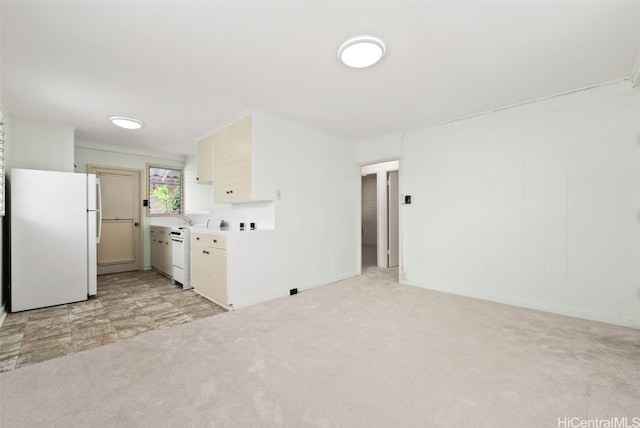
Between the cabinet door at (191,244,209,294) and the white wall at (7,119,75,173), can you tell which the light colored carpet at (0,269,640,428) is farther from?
the white wall at (7,119,75,173)

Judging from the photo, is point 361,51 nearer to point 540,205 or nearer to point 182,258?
point 540,205

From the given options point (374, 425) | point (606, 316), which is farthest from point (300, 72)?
point (606, 316)

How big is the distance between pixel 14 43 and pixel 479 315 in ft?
15.5

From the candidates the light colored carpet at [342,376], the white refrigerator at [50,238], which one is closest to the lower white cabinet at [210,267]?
the light colored carpet at [342,376]

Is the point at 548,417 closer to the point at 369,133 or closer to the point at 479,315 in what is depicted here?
the point at 479,315

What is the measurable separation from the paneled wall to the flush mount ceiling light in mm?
4036

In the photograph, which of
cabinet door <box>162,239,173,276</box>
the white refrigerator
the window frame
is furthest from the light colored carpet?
the window frame

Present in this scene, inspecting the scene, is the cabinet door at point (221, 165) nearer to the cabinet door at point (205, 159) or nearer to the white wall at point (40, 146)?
the cabinet door at point (205, 159)

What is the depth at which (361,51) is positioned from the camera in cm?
204

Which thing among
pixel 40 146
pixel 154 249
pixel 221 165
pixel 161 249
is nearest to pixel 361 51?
pixel 221 165

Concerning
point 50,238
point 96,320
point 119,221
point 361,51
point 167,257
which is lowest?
point 96,320

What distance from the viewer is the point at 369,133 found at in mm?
4320

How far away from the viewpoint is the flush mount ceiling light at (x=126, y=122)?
3.54 m

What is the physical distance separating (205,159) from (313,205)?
1941 mm
